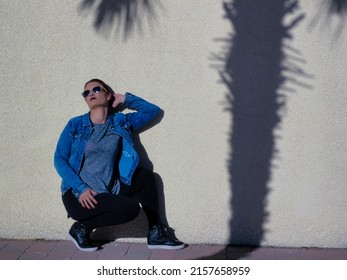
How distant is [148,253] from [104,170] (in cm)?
81

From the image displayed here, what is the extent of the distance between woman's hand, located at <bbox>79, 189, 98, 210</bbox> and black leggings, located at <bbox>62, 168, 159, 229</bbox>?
34mm

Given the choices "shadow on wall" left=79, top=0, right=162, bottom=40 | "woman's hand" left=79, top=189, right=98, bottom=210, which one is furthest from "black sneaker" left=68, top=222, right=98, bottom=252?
"shadow on wall" left=79, top=0, right=162, bottom=40

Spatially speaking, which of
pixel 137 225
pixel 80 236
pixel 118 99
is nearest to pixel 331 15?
pixel 118 99

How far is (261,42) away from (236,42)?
21 centimetres

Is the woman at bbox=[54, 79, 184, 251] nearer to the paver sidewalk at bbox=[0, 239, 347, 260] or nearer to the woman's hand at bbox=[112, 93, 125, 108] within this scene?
the woman's hand at bbox=[112, 93, 125, 108]

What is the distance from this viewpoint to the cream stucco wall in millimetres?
6215

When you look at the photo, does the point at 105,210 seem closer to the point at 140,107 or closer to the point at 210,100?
the point at 140,107

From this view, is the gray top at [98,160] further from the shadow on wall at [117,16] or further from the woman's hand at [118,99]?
the shadow on wall at [117,16]

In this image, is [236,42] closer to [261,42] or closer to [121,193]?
[261,42]

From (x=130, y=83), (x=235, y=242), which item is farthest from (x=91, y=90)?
(x=235, y=242)

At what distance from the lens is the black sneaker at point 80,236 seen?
620 cm

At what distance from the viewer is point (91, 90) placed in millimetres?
6168

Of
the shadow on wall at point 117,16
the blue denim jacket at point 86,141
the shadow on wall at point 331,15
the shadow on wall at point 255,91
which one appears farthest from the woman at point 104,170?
the shadow on wall at point 331,15

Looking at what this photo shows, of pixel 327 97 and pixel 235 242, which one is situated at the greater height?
→ pixel 327 97
